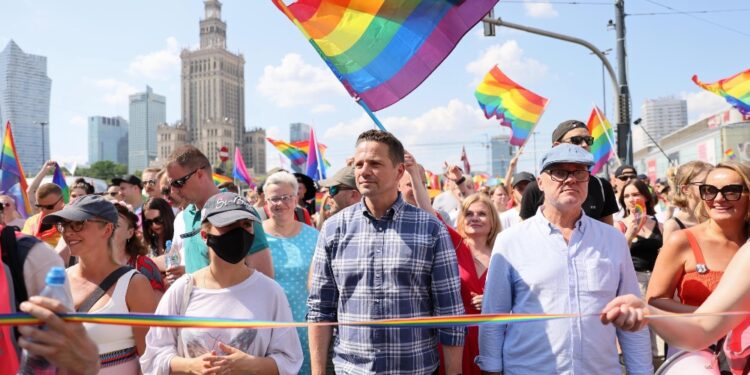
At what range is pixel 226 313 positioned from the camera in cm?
282

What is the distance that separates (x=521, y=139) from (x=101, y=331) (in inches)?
369

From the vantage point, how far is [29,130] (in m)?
89.8

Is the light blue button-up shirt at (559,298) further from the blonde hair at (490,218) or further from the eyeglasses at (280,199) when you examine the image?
the eyeglasses at (280,199)

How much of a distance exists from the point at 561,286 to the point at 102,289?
2399mm

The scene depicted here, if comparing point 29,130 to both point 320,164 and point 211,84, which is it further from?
point 320,164

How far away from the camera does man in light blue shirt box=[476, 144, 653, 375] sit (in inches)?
114

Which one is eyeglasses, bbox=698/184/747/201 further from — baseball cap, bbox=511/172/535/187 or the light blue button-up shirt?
baseball cap, bbox=511/172/535/187

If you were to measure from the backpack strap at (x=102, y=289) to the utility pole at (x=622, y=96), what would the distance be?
9.75m

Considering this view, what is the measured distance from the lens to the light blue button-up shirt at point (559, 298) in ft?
9.50

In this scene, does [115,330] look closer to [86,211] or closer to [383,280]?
[86,211]

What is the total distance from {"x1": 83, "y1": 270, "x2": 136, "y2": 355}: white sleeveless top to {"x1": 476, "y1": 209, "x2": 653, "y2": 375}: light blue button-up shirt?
6.16 feet

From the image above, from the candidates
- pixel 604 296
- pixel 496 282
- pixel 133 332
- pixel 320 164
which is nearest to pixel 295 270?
pixel 133 332

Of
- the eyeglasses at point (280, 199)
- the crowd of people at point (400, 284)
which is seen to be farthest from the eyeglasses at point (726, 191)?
the eyeglasses at point (280, 199)

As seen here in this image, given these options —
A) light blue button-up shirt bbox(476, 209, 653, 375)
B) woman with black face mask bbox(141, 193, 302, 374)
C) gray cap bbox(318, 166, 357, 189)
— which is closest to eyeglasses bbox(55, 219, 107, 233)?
woman with black face mask bbox(141, 193, 302, 374)
